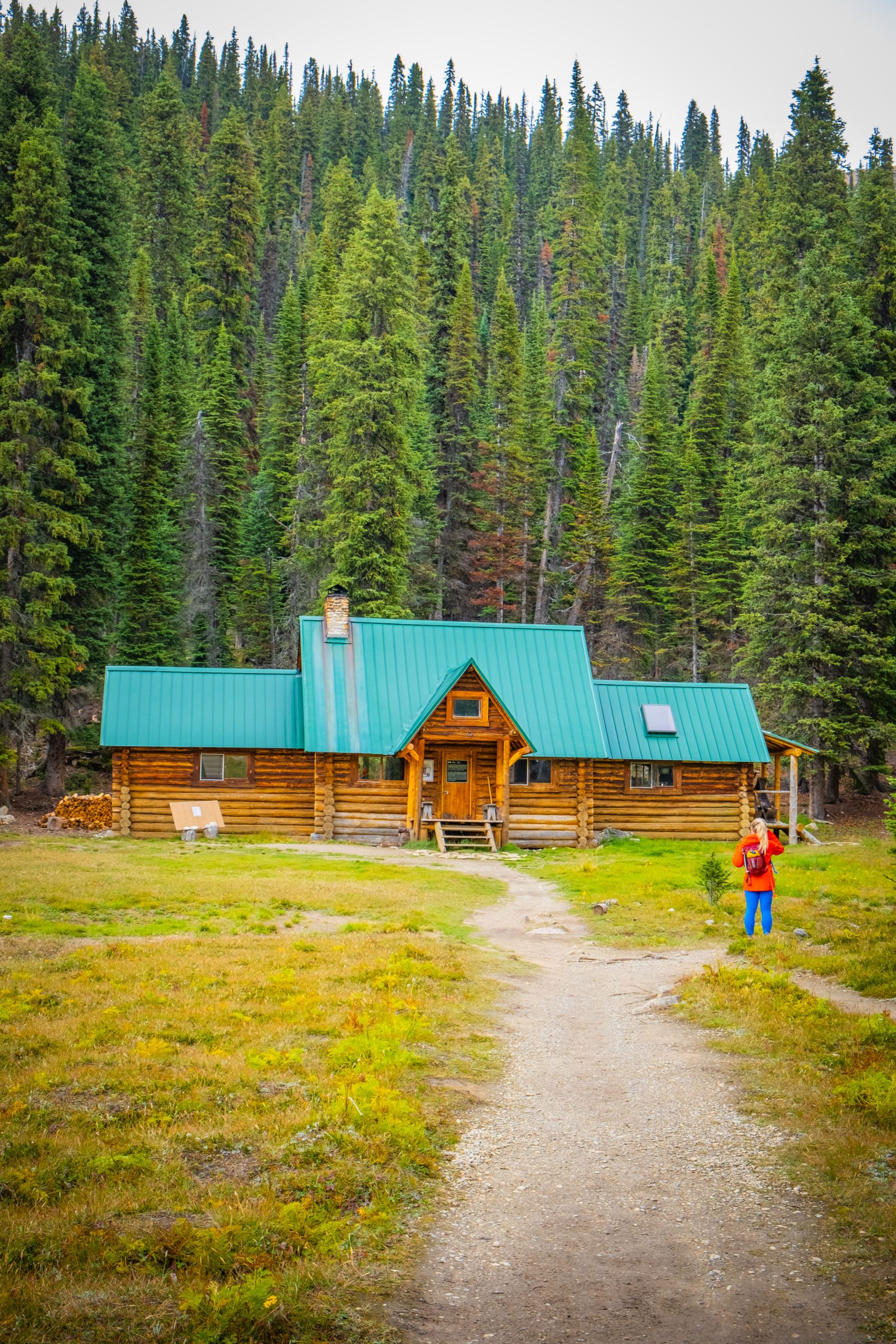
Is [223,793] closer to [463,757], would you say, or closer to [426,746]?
[426,746]

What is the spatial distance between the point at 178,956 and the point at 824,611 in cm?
2886

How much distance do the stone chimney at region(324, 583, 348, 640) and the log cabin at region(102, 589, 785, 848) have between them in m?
0.06

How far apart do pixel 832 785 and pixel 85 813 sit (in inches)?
1031

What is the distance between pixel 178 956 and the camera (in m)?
12.1

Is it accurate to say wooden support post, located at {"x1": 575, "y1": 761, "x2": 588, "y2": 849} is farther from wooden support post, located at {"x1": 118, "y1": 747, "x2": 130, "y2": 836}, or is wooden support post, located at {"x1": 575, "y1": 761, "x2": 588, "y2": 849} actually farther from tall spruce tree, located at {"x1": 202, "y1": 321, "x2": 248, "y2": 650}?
tall spruce tree, located at {"x1": 202, "y1": 321, "x2": 248, "y2": 650}

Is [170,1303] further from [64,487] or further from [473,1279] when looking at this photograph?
[64,487]

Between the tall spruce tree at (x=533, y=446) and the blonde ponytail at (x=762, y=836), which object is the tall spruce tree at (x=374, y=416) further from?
the blonde ponytail at (x=762, y=836)

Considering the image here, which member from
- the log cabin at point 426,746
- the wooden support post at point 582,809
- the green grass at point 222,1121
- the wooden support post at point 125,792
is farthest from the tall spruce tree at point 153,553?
the green grass at point 222,1121

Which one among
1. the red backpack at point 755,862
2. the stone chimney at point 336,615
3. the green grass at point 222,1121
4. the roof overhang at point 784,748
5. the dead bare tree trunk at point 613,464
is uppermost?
the dead bare tree trunk at point 613,464

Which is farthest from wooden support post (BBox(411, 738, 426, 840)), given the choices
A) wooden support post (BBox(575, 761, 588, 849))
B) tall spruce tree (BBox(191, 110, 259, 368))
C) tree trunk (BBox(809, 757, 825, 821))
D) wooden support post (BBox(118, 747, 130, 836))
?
tall spruce tree (BBox(191, 110, 259, 368))

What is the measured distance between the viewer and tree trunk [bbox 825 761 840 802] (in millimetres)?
37281

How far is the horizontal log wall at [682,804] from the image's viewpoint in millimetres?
31359


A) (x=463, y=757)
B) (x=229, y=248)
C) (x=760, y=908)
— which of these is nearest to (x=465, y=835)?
(x=463, y=757)

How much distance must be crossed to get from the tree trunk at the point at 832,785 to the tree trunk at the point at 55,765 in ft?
88.9
